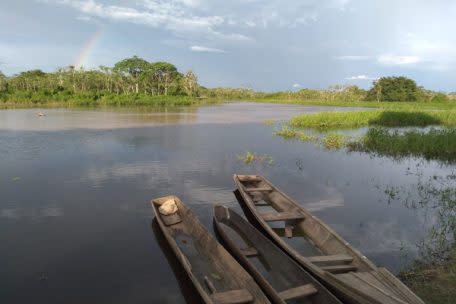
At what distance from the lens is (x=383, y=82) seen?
202 feet

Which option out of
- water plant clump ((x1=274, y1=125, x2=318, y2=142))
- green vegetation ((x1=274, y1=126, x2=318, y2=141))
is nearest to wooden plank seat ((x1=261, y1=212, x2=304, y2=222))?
water plant clump ((x1=274, y1=125, x2=318, y2=142))

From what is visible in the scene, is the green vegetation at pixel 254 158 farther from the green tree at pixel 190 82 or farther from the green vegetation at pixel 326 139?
the green tree at pixel 190 82

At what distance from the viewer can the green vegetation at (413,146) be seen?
13430mm

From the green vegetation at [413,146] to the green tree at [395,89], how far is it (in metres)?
47.9

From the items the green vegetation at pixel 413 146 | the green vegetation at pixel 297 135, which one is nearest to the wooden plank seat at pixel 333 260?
the green vegetation at pixel 413 146

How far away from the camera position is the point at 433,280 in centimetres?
466

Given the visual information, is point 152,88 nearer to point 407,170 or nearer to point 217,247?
point 407,170

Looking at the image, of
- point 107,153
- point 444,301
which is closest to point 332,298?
point 444,301

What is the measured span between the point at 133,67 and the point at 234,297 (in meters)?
63.8

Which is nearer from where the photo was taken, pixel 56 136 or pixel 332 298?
pixel 332 298

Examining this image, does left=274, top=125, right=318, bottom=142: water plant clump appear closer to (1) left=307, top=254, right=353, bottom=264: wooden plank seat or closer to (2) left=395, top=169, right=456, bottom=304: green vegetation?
(2) left=395, top=169, right=456, bottom=304: green vegetation

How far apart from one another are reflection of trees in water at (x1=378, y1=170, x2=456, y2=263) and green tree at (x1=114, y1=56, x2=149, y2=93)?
5678 centimetres

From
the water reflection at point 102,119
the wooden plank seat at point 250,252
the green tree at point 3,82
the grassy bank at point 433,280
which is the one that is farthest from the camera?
the green tree at point 3,82

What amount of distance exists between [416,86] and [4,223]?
64548mm
